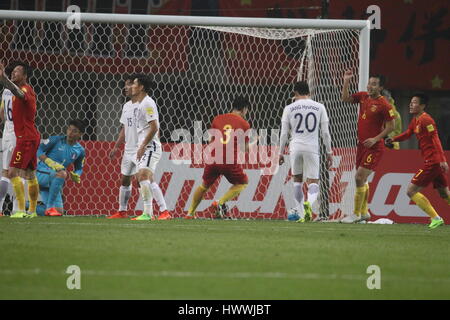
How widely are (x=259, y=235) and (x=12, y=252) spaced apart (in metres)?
3.27

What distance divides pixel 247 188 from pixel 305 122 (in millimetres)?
1812

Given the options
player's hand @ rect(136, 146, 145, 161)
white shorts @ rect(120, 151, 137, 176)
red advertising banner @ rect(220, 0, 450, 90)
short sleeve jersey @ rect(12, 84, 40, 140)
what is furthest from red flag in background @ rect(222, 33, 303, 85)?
short sleeve jersey @ rect(12, 84, 40, 140)

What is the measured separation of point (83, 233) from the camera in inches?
393

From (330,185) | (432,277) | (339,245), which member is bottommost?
(432,277)

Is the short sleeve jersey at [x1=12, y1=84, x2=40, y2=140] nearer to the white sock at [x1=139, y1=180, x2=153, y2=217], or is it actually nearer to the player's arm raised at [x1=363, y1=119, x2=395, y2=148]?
the white sock at [x1=139, y1=180, x2=153, y2=217]

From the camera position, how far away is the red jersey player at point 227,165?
14312mm

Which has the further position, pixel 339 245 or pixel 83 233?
pixel 83 233

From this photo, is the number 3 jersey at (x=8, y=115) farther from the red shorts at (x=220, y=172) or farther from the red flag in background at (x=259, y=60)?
the red flag in background at (x=259, y=60)

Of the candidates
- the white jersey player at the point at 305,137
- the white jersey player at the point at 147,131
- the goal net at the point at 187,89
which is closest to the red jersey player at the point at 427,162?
the white jersey player at the point at 305,137

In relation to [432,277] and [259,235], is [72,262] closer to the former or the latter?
[432,277]

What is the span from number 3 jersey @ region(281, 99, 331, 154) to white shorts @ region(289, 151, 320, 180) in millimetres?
63

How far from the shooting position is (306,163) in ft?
46.2

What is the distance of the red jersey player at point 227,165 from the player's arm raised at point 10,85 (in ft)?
10.6
